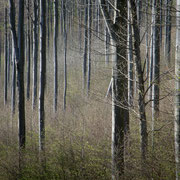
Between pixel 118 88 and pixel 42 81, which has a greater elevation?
pixel 118 88

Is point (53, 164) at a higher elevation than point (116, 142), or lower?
→ lower

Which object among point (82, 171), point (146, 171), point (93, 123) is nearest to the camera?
point (146, 171)

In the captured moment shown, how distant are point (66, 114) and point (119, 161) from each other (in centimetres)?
707

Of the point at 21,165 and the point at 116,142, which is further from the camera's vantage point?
the point at 21,165

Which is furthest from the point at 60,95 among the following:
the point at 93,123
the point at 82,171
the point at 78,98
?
the point at 82,171

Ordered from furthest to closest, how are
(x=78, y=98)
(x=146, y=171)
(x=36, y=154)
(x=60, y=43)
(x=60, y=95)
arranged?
(x=60, y=43) → (x=60, y=95) → (x=78, y=98) → (x=36, y=154) → (x=146, y=171)

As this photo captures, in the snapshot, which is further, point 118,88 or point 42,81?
point 42,81

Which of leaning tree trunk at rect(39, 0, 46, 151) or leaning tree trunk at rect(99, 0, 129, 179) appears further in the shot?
leaning tree trunk at rect(39, 0, 46, 151)

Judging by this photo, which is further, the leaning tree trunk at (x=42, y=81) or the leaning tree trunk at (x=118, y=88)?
the leaning tree trunk at (x=42, y=81)

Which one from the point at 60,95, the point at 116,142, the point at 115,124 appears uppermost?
the point at 115,124

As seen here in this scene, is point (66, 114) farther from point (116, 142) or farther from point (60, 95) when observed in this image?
point (116, 142)

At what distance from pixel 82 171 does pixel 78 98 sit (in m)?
10.4

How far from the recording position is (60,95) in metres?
17.3

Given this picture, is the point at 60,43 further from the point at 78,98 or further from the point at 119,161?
the point at 119,161
